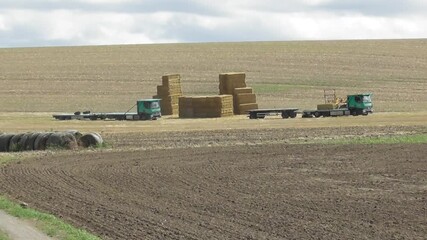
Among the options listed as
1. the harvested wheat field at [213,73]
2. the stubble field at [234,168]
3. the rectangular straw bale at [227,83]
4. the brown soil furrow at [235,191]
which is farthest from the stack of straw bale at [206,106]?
the brown soil furrow at [235,191]

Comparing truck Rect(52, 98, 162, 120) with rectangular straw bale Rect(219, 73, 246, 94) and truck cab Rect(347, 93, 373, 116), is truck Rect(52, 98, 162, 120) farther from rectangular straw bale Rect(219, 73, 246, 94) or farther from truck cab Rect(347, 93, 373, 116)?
truck cab Rect(347, 93, 373, 116)

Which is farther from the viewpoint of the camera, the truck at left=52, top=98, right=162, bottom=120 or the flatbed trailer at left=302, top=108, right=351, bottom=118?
the truck at left=52, top=98, right=162, bottom=120

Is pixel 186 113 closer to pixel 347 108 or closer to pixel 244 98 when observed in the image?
pixel 244 98

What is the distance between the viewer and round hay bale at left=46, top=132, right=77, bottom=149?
145 ft

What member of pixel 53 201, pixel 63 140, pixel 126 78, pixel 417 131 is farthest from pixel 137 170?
pixel 126 78

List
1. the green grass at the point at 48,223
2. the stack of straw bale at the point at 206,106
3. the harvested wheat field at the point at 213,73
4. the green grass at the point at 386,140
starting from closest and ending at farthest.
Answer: the green grass at the point at 48,223 → the green grass at the point at 386,140 → the stack of straw bale at the point at 206,106 → the harvested wheat field at the point at 213,73

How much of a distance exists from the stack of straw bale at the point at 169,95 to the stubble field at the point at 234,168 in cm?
378

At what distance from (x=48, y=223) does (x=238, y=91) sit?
156 feet

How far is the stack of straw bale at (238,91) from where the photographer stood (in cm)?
6900

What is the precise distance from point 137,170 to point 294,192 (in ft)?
26.1

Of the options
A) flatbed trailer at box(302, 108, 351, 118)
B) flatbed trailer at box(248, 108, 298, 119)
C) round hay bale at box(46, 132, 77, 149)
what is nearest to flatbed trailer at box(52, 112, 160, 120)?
flatbed trailer at box(248, 108, 298, 119)

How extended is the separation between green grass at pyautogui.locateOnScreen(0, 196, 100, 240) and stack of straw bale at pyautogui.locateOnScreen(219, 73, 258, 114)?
141 feet

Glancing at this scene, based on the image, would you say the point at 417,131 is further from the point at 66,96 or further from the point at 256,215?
the point at 66,96

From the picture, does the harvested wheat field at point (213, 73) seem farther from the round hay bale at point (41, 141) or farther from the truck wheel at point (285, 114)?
the round hay bale at point (41, 141)
